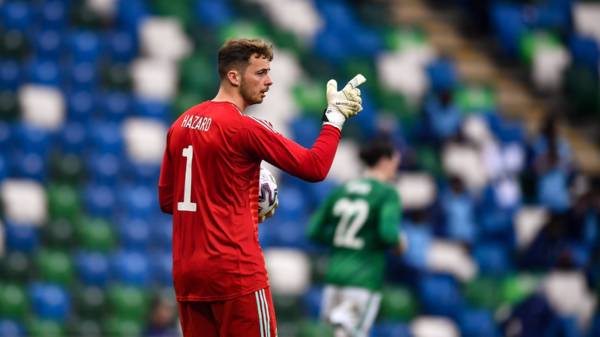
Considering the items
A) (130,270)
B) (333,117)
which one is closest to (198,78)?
(130,270)

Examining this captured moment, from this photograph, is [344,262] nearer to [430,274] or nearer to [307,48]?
[430,274]

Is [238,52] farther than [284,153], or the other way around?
[238,52]

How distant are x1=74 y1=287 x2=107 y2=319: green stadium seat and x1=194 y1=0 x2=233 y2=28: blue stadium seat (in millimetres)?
4663

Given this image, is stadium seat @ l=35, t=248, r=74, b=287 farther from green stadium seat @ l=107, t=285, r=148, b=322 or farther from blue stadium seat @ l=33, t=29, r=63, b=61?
blue stadium seat @ l=33, t=29, r=63, b=61

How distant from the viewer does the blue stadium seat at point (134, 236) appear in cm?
1182

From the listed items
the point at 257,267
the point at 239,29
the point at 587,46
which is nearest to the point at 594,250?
the point at 587,46

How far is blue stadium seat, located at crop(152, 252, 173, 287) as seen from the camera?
1159 cm

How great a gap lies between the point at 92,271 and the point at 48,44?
3307mm

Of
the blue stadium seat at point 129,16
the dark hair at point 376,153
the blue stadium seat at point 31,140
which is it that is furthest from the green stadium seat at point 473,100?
the dark hair at point 376,153

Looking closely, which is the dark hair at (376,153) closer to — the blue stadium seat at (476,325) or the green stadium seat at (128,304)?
the green stadium seat at (128,304)

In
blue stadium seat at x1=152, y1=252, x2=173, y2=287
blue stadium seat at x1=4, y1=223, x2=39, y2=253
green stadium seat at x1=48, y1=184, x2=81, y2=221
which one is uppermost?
green stadium seat at x1=48, y1=184, x2=81, y2=221

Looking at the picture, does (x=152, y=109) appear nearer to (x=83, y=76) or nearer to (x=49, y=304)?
(x=83, y=76)

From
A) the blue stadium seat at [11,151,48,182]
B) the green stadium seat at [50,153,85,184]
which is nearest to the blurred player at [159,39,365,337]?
the blue stadium seat at [11,151,48,182]

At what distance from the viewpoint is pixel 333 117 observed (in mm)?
5129
